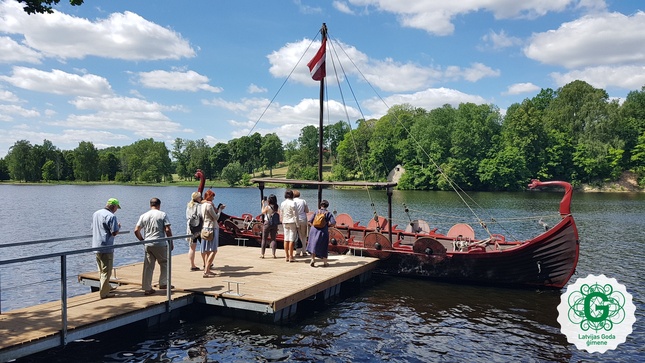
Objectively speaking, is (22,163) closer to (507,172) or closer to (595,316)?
(507,172)

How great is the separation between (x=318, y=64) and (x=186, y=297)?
12.4m

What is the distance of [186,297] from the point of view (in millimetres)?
11227

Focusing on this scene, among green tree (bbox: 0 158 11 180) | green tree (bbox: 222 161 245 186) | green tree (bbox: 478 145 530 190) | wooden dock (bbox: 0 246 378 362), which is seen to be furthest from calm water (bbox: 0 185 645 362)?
green tree (bbox: 0 158 11 180)

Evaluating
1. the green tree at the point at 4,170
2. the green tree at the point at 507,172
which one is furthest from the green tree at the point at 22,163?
the green tree at the point at 507,172

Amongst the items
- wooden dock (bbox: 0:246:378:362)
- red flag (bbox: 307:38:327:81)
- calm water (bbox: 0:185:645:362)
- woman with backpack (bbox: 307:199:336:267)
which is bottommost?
calm water (bbox: 0:185:645:362)

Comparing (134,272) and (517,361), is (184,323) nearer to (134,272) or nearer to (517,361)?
(134,272)

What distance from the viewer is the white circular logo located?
9.95 m

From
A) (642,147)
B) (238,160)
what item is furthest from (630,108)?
(238,160)

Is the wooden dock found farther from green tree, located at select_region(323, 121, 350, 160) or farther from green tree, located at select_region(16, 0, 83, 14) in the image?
green tree, located at select_region(323, 121, 350, 160)

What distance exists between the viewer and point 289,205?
14.2 metres

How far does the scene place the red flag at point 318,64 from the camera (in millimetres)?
20344

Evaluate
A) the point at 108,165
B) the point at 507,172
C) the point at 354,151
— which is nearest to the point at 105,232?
the point at 507,172

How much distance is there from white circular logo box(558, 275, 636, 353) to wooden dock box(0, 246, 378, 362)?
5899 mm

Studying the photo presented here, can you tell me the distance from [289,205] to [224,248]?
15.5 ft
